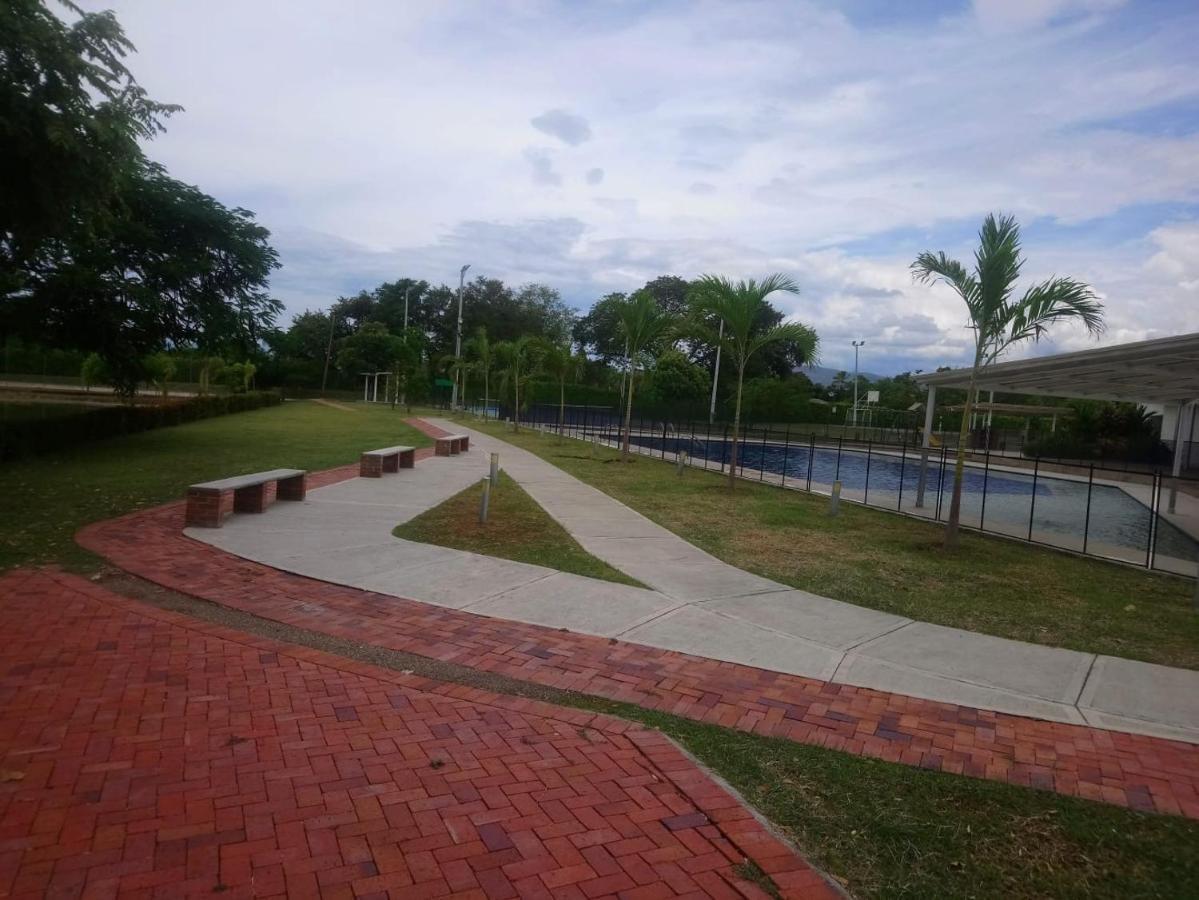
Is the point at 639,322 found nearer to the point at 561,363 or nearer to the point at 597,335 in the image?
the point at 561,363

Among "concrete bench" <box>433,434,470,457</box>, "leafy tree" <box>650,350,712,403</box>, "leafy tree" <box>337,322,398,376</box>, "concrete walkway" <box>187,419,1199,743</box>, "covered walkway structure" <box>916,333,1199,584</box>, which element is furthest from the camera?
"leafy tree" <box>337,322,398,376</box>

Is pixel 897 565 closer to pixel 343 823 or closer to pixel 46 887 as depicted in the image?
pixel 343 823

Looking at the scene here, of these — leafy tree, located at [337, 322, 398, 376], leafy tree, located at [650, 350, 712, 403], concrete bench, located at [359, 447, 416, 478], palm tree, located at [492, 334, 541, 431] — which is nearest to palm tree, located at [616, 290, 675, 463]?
concrete bench, located at [359, 447, 416, 478]

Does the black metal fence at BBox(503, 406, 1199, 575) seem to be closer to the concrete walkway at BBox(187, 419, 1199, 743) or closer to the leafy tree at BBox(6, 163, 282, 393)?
the concrete walkway at BBox(187, 419, 1199, 743)

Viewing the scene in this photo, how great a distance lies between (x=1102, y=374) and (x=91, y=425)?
23288mm

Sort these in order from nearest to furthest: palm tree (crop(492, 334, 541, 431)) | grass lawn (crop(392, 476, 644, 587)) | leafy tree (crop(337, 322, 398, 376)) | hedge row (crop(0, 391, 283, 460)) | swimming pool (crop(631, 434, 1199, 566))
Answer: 1. grass lawn (crop(392, 476, 644, 587))
2. swimming pool (crop(631, 434, 1199, 566))
3. hedge row (crop(0, 391, 283, 460))
4. palm tree (crop(492, 334, 541, 431))
5. leafy tree (crop(337, 322, 398, 376))

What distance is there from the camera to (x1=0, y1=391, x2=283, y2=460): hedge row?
53.2 ft

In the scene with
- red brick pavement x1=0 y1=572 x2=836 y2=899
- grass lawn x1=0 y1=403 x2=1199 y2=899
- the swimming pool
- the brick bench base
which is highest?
the brick bench base

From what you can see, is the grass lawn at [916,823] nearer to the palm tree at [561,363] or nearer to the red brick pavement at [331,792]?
the red brick pavement at [331,792]

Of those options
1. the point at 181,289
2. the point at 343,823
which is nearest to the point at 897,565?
the point at 343,823

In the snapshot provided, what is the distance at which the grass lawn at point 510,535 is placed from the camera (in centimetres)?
812

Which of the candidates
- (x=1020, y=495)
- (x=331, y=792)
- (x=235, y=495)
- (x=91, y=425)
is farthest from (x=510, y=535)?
(x=1020, y=495)

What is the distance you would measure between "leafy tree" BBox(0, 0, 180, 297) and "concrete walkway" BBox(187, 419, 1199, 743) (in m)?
4.71

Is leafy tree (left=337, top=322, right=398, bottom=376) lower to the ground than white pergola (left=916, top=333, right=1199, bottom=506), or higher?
higher
